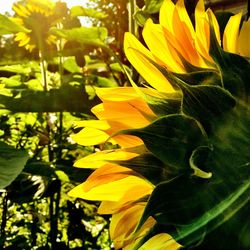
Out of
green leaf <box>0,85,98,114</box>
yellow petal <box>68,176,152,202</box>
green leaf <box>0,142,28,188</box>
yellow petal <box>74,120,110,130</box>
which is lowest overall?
green leaf <box>0,85,98,114</box>

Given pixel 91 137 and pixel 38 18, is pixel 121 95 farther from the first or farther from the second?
pixel 38 18

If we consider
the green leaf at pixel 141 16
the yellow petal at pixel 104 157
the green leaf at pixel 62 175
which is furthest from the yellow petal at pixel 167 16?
the green leaf at pixel 62 175

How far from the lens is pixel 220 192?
32 centimetres

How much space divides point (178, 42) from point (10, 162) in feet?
0.96

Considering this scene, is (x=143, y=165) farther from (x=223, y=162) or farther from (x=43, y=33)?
(x=43, y=33)

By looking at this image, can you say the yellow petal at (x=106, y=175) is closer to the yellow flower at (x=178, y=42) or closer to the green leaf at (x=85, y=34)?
the yellow flower at (x=178, y=42)

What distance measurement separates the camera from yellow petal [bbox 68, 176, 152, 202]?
400 millimetres

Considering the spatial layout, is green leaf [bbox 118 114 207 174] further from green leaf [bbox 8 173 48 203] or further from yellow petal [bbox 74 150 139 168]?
green leaf [bbox 8 173 48 203]

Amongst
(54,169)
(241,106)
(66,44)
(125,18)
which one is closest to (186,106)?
(241,106)

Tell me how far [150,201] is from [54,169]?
63 cm

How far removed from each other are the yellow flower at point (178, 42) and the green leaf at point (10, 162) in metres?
0.22

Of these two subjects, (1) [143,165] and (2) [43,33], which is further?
(2) [43,33]

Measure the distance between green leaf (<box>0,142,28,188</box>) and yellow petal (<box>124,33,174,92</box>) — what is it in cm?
21

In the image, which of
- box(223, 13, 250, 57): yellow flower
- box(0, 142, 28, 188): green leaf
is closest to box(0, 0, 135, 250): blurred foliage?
box(0, 142, 28, 188): green leaf
